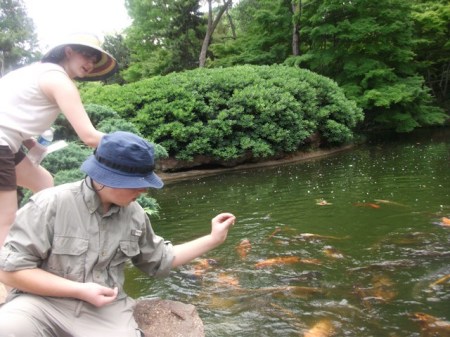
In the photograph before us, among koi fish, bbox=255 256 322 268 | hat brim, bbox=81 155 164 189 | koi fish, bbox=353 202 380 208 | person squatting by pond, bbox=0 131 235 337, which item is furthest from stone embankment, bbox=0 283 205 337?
koi fish, bbox=353 202 380 208

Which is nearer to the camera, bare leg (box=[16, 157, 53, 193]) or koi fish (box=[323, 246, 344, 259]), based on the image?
bare leg (box=[16, 157, 53, 193])

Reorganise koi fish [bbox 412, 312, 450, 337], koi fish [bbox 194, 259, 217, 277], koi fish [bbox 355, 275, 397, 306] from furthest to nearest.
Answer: koi fish [bbox 194, 259, 217, 277] → koi fish [bbox 355, 275, 397, 306] → koi fish [bbox 412, 312, 450, 337]

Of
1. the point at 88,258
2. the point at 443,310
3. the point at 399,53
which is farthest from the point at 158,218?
the point at 399,53

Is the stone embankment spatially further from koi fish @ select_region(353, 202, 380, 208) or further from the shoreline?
the shoreline

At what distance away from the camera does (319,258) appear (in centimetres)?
530

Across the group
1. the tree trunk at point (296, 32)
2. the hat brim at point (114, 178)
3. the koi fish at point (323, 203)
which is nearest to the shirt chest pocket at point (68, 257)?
the hat brim at point (114, 178)

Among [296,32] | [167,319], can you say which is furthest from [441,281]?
[296,32]

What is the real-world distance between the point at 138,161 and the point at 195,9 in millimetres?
22789

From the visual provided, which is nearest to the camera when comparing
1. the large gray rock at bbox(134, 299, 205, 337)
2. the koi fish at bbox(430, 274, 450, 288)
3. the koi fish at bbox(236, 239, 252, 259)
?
the large gray rock at bbox(134, 299, 205, 337)

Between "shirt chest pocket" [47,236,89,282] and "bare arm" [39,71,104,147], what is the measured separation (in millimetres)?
582

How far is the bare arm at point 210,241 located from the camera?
8.14 ft

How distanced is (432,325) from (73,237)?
118 inches

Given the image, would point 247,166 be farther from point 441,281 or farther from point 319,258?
point 441,281

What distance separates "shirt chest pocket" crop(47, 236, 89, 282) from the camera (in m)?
2.15
